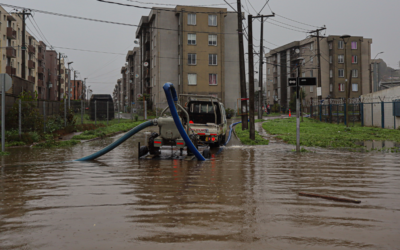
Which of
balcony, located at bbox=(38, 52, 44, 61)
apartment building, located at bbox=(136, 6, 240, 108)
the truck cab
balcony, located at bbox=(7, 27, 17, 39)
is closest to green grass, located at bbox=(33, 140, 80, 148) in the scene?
the truck cab

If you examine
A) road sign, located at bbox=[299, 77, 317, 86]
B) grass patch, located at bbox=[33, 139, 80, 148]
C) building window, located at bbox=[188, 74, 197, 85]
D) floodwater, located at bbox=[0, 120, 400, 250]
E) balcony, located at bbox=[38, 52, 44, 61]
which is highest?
balcony, located at bbox=[38, 52, 44, 61]

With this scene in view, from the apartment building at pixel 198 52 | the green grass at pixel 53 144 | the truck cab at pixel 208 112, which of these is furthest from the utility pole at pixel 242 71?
the apartment building at pixel 198 52

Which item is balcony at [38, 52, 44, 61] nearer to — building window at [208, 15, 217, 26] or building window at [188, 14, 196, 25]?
building window at [188, 14, 196, 25]

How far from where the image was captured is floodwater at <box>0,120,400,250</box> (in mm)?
4297

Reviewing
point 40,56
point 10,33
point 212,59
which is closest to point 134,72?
point 40,56

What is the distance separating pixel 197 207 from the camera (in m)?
5.83

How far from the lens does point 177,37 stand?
174 feet

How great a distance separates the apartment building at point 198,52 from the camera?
169ft

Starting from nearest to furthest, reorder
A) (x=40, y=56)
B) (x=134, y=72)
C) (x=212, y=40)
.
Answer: (x=212, y=40), (x=40, y=56), (x=134, y=72)

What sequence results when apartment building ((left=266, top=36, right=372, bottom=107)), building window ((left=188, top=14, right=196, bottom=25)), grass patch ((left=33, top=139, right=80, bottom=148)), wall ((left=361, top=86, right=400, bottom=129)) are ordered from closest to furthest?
grass patch ((left=33, top=139, right=80, bottom=148)) < wall ((left=361, top=86, right=400, bottom=129)) < building window ((left=188, top=14, right=196, bottom=25)) < apartment building ((left=266, top=36, right=372, bottom=107))

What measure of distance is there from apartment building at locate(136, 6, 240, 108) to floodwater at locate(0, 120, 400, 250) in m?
41.9

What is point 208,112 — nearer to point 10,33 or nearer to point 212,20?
point 212,20

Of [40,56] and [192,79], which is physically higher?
[40,56]

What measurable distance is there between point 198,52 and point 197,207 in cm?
4761
